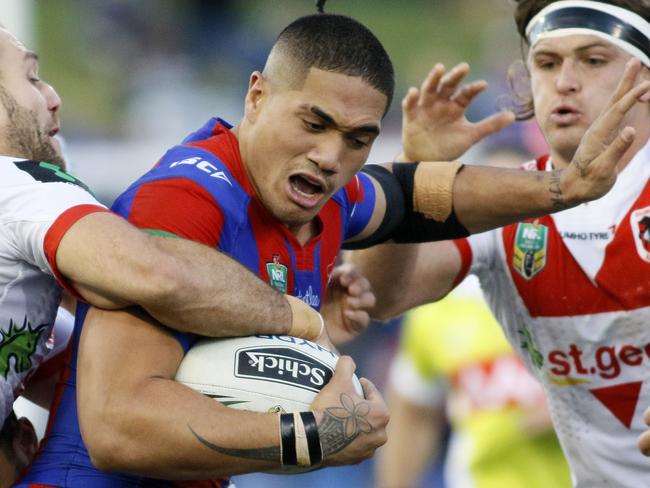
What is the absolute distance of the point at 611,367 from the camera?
4.81 metres

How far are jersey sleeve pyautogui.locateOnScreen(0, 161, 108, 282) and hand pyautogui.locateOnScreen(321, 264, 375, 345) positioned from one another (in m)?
1.32

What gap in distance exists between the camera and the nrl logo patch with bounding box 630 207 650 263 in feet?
15.5

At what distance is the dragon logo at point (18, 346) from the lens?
3.75 meters

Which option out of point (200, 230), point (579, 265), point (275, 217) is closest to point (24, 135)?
point (200, 230)

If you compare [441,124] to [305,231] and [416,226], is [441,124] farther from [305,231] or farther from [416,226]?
[305,231]

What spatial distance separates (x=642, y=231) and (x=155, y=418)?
2.22m

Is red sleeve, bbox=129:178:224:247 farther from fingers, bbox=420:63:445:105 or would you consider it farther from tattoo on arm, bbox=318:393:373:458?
fingers, bbox=420:63:445:105

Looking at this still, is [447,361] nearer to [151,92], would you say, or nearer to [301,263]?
[301,263]

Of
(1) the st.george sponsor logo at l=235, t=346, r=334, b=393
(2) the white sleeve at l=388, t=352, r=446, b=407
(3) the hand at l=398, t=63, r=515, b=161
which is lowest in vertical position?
(2) the white sleeve at l=388, t=352, r=446, b=407

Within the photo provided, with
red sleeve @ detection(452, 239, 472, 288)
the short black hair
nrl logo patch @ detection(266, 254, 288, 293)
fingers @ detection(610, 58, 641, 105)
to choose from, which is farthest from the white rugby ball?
red sleeve @ detection(452, 239, 472, 288)

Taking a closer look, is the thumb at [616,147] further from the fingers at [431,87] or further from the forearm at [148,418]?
the forearm at [148,418]

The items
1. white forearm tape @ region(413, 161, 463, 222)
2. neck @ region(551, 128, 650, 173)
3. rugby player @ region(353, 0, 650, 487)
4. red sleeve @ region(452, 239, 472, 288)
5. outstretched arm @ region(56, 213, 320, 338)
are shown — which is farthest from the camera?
red sleeve @ region(452, 239, 472, 288)

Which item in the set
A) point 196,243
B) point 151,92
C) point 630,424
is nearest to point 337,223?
point 196,243

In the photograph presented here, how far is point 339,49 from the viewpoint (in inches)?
153
